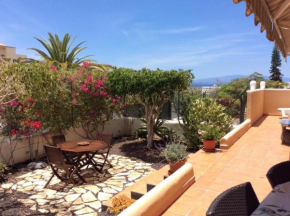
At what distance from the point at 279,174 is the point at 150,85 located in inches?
239

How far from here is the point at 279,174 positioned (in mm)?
2332

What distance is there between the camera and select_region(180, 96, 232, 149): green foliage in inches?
335

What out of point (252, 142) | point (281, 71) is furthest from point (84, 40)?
point (281, 71)

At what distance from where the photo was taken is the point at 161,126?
1005cm

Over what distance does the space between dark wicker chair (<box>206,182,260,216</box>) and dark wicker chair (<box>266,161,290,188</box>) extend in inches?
20.7

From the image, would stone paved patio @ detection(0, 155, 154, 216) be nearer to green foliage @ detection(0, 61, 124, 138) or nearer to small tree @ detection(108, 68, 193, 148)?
green foliage @ detection(0, 61, 124, 138)

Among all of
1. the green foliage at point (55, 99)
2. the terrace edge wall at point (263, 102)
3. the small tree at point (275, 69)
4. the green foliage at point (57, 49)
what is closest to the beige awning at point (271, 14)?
the terrace edge wall at point (263, 102)

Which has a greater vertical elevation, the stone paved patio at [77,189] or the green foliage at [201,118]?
the green foliage at [201,118]

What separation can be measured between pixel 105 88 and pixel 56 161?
14.1ft

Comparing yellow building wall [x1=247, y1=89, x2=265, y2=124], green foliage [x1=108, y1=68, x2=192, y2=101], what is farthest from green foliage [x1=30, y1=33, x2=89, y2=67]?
yellow building wall [x1=247, y1=89, x2=265, y2=124]

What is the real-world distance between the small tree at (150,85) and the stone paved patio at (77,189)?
7.81 ft

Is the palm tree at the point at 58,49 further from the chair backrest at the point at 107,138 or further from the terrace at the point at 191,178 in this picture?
the terrace at the point at 191,178

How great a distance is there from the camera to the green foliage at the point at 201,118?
852cm

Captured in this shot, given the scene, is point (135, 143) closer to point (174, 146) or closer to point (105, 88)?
point (105, 88)
